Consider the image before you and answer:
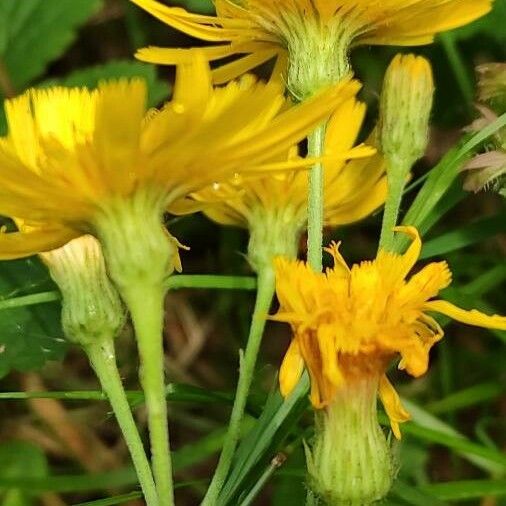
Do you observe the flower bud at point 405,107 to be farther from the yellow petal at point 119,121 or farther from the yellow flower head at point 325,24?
the yellow petal at point 119,121

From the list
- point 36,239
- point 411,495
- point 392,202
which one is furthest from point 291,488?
point 36,239

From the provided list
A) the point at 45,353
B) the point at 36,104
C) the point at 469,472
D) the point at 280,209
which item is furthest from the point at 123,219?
the point at 469,472

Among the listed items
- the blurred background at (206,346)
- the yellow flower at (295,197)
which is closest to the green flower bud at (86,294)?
the yellow flower at (295,197)

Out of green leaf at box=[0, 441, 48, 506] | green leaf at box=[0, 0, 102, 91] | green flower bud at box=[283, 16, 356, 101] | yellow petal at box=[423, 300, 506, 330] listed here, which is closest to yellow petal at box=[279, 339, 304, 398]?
yellow petal at box=[423, 300, 506, 330]

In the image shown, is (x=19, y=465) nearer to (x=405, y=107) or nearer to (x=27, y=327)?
(x=27, y=327)

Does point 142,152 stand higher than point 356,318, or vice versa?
point 142,152

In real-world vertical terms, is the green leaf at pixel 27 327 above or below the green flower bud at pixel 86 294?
below

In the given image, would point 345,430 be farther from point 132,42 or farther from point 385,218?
point 132,42
